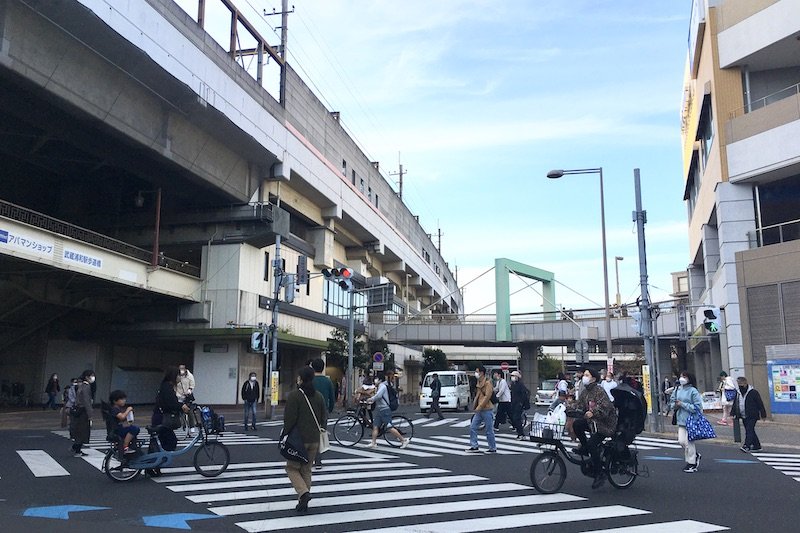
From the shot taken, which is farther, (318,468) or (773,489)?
(318,468)

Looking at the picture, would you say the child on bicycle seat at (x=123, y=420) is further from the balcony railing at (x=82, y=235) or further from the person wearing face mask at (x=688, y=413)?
the balcony railing at (x=82, y=235)

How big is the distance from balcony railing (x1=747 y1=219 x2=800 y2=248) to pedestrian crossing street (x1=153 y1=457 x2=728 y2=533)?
1824 cm

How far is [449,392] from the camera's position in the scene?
31625 millimetres

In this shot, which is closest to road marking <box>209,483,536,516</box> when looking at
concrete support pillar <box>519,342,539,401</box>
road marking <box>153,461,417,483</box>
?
road marking <box>153,461,417,483</box>

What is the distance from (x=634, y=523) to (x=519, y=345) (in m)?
44.3

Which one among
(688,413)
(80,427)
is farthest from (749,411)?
(80,427)

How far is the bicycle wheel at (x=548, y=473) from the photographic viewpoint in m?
9.27

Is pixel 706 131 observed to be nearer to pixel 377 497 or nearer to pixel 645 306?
pixel 645 306

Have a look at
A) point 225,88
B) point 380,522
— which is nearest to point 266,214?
point 225,88

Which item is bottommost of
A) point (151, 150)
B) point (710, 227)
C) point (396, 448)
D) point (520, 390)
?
point (396, 448)

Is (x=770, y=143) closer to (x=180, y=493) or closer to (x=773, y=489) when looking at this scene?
(x=773, y=489)

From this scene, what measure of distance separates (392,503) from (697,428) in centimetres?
589

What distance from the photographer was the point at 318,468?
38.4ft

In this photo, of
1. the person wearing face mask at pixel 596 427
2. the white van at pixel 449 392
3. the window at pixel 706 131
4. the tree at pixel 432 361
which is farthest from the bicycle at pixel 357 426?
the tree at pixel 432 361
